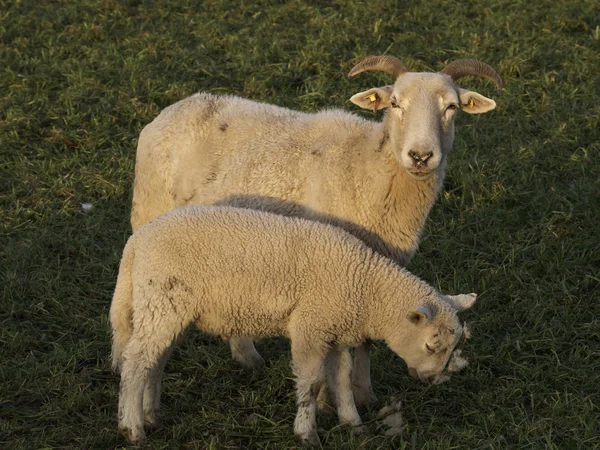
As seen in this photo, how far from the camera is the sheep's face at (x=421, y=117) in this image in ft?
18.2

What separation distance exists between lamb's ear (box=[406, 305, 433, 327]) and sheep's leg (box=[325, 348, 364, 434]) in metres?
0.52

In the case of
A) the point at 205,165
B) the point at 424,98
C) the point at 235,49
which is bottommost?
the point at 235,49

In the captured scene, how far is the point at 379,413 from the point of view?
563 cm

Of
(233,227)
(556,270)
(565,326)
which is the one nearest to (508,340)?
(565,326)

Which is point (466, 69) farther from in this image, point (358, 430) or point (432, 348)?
point (358, 430)

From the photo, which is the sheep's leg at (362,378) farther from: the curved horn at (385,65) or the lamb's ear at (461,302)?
the curved horn at (385,65)

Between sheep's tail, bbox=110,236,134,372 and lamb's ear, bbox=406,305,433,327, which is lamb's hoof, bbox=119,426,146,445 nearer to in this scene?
sheep's tail, bbox=110,236,134,372

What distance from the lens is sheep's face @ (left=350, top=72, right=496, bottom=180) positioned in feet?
18.2

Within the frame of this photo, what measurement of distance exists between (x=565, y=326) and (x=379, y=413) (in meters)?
1.68

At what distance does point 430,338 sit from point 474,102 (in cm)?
178

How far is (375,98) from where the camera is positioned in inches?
239

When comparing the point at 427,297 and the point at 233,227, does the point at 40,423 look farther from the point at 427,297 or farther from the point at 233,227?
the point at 427,297

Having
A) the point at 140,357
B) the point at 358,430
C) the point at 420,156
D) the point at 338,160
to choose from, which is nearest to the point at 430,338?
the point at 358,430

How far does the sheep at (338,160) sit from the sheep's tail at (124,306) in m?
0.95
